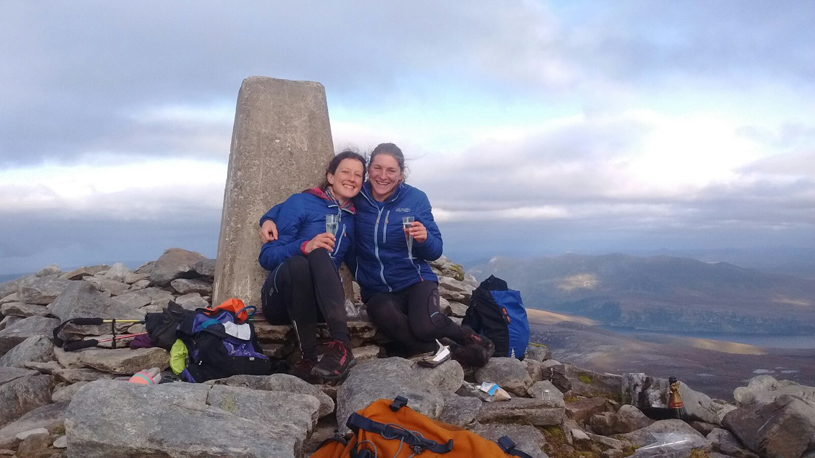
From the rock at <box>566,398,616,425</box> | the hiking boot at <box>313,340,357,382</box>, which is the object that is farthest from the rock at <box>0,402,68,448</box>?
the rock at <box>566,398,616,425</box>

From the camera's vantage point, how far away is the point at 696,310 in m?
92.6

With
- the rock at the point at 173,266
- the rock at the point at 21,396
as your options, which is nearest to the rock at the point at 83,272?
the rock at the point at 173,266

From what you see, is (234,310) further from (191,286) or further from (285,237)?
(191,286)

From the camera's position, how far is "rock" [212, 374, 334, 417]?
513cm

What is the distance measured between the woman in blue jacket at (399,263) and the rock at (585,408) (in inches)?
50.5

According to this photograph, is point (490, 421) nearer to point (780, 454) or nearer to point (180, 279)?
point (780, 454)

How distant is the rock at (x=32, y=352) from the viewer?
262 inches

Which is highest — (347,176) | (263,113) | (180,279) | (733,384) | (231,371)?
(263,113)

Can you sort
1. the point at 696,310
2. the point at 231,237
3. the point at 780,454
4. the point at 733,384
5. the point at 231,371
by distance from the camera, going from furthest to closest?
the point at 696,310
the point at 733,384
the point at 231,237
the point at 780,454
the point at 231,371

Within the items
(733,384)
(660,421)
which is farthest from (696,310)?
(660,421)

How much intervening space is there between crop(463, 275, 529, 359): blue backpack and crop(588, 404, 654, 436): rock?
1.44 metres

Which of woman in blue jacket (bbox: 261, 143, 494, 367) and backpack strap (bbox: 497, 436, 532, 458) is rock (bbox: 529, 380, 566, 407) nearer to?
woman in blue jacket (bbox: 261, 143, 494, 367)

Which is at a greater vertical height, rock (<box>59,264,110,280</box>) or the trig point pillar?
the trig point pillar

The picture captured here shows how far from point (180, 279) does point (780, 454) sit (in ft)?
29.9
